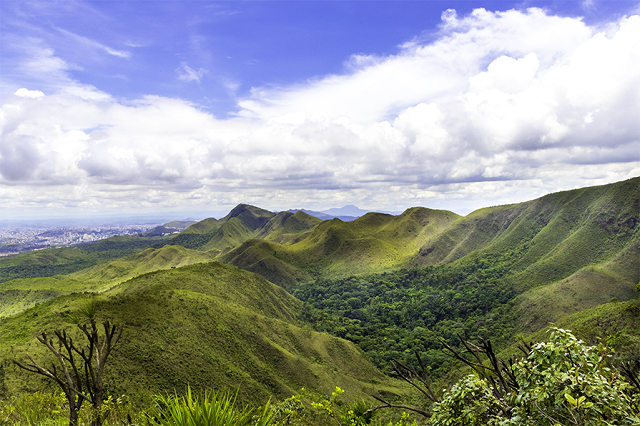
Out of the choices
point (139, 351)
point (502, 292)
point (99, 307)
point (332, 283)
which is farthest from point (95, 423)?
point (332, 283)

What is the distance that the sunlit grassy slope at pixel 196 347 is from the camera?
102 ft

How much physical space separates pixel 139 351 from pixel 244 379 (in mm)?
13307

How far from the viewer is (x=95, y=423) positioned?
6.73 m

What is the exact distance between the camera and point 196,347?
39438 mm

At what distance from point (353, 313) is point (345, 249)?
61951mm

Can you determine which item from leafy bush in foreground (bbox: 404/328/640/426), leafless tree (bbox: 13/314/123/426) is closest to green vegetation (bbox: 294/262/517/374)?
leafy bush in foreground (bbox: 404/328/640/426)

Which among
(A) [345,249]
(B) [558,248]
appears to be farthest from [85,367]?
(A) [345,249]

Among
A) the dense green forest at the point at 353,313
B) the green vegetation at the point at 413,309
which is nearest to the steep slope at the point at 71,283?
the dense green forest at the point at 353,313

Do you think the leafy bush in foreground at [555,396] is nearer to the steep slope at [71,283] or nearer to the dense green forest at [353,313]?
the dense green forest at [353,313]

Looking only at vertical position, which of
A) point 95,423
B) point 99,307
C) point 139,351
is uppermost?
point 95,423

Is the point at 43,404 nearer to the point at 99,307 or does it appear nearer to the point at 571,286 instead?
the point at 99,307

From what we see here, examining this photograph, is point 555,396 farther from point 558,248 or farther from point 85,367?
point 558,248

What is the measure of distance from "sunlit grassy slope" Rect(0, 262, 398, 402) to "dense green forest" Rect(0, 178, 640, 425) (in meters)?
0.24

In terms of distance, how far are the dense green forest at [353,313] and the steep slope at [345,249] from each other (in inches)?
39.7
